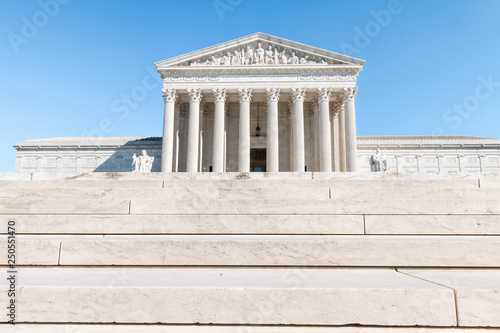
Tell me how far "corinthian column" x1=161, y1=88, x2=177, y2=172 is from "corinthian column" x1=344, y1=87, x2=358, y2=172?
18.4m

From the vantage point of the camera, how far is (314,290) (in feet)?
14.1

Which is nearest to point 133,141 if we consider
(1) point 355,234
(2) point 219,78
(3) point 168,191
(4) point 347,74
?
(2) point 219,78

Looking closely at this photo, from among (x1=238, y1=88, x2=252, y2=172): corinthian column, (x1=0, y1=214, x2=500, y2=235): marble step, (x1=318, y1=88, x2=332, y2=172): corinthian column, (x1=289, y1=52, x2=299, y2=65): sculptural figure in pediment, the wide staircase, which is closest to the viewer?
the wide staircase

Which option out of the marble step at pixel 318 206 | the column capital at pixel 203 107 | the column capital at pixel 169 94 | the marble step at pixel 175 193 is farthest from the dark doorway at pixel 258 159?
the marble step at pixel 318 206

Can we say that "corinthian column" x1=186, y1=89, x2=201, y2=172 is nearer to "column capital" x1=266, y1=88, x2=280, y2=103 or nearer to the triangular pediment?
the triangular pediment

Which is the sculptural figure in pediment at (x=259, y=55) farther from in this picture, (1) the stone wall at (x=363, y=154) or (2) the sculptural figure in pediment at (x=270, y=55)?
(1) the stone wall at (x=363, y=154)

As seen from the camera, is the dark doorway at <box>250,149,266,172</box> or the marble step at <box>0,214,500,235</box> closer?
the marble step at <box>0,214,500,235</box>

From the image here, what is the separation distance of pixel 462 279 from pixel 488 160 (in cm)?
4734

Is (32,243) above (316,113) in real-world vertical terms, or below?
below

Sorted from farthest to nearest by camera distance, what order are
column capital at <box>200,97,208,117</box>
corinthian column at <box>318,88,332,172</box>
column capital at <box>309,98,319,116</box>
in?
column capital at <box>200,97,208,117</box>
column capital at <box>309,98,319,116</box>
corinthian column at <box>318,88,332,172</box>

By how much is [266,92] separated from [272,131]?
4657 mm

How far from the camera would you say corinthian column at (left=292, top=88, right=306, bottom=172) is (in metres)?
31.6

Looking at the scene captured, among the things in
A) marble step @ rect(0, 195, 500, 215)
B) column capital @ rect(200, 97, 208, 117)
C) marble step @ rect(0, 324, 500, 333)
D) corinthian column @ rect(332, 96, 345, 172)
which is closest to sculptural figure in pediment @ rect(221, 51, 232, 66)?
column capital @ rect(200, 97, 208, 117)

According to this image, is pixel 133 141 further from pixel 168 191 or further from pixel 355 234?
pixel 355 234
